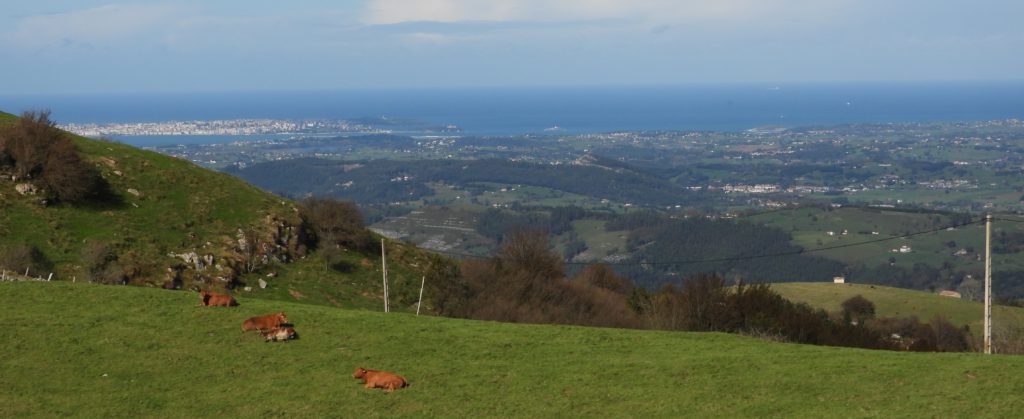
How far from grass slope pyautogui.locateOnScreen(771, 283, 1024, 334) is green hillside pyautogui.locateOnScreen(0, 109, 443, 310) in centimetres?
4206

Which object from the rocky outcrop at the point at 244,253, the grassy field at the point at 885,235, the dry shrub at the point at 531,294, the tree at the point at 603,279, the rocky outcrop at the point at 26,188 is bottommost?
the grassy field at the point at 885,235

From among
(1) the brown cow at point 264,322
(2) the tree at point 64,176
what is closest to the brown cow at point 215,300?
(1) the brown cow at point 264,322

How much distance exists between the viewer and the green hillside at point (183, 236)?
1260 inches

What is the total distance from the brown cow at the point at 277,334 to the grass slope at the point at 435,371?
0.23 m

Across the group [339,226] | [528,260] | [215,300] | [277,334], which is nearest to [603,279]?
[528,260]

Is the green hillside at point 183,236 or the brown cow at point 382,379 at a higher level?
the brown cow at point 382,379

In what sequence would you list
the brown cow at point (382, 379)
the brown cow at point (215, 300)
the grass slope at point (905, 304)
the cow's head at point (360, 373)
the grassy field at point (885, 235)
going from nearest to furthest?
the brown cow at point (382, 379), the cow's head at point (360, 373), the brown cow at point (215, 300), the grass slope at point (905, 304), the grassy field at point (885, 235)

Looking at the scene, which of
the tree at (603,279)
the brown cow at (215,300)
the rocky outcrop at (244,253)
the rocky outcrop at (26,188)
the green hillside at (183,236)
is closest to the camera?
the brown cow at (215,300)

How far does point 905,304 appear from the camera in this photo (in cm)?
7294

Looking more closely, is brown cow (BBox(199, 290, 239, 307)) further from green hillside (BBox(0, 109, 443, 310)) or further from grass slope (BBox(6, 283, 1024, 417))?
green hillside (BBox(0, 109, 443, 310))

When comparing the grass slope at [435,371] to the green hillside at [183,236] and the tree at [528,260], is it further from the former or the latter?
the tree at [528,260]

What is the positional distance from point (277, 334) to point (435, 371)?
339 centimetres

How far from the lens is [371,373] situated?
1485 cm

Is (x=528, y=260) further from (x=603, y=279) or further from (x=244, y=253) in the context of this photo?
(x=244, y=253)
